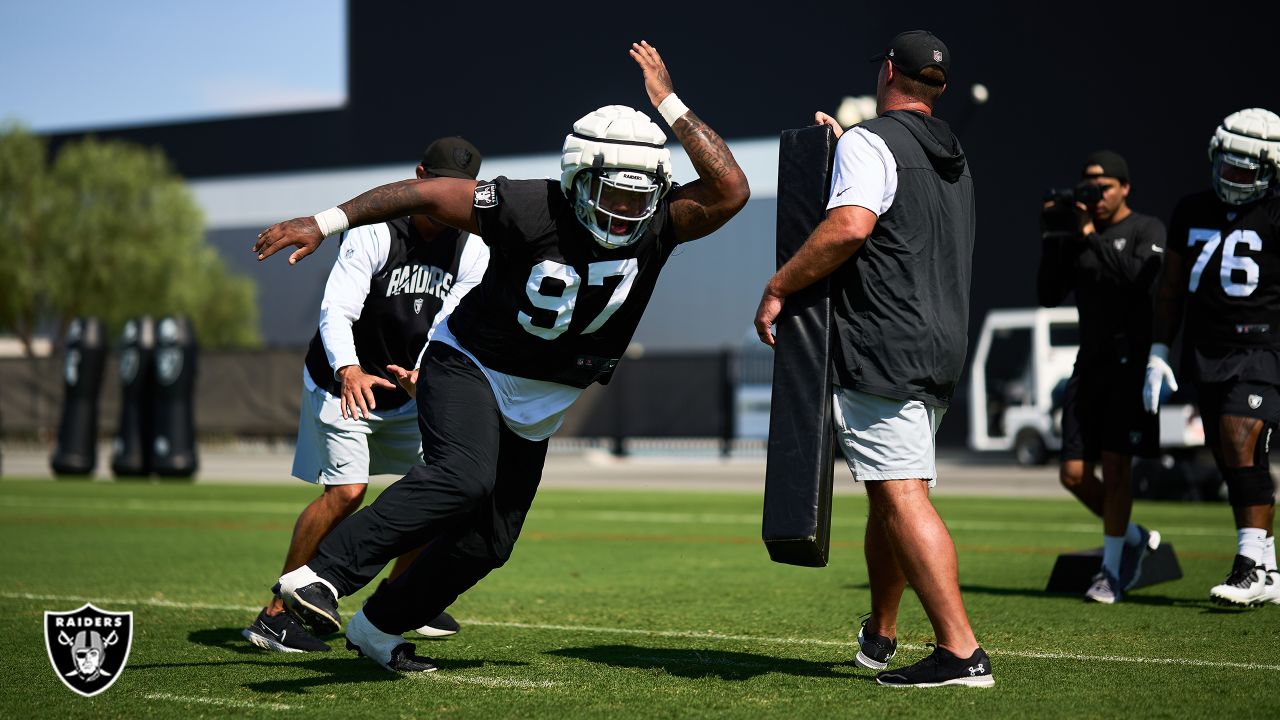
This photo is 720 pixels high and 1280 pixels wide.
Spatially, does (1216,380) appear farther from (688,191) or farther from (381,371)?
(381,371)

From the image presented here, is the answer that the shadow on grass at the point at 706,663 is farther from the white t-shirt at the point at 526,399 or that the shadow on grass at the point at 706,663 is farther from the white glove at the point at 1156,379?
the white glove at the point at 1156,379

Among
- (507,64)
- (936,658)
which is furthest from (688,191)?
(507,64)

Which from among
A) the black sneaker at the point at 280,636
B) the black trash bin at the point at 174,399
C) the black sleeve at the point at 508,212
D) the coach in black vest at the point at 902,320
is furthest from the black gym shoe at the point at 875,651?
the black trash bin at the point at 174,399

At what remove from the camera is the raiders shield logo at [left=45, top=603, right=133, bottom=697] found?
418cm

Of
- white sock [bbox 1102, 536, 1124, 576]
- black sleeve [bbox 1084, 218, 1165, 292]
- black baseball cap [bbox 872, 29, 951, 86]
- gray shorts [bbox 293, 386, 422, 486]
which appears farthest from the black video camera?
gray shorts [bbox 293, 386, 422, 486]

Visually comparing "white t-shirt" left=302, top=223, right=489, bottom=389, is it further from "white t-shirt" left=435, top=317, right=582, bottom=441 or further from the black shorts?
the black shorts

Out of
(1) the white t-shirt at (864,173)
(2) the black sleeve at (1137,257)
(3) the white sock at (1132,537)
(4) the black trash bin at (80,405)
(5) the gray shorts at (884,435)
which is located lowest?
(4) the black trash bin at (80,405)

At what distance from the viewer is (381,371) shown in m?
6.34

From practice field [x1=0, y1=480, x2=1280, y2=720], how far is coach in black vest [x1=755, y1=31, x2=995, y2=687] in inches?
14.7

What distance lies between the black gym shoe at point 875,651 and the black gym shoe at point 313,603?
195 centimetres

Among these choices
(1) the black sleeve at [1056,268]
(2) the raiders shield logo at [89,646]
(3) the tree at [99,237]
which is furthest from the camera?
(3) the tree at [99,237]

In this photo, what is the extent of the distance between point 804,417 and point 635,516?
9187mm

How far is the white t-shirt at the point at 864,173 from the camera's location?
4.69 meters

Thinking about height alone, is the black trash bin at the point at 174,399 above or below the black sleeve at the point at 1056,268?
below
